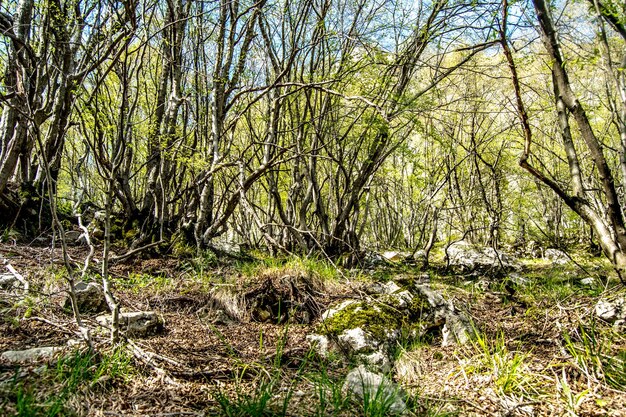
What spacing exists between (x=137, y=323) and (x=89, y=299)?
0.70 metres

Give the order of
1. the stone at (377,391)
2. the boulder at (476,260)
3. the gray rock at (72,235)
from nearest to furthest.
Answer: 1. the stone at (377,391)
2. the gray rock at (72,235)
3. the boulder at (476,260)

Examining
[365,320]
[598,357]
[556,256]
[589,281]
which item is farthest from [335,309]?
[556,256]

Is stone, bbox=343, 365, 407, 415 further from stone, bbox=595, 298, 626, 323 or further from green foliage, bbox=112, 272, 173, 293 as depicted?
green foliage, bbox=112, 272, 173, 293

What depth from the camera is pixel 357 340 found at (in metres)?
Result: 3.01

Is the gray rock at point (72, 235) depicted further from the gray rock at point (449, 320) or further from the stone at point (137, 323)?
the gray rock at point (449, 320)

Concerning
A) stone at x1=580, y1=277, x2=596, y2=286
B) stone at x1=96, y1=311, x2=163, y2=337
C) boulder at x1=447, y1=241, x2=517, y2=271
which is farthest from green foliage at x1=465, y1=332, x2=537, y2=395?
boulder at x1=447, y1=241, x2=517, y2=271

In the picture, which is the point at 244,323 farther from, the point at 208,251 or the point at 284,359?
the point at 208,251

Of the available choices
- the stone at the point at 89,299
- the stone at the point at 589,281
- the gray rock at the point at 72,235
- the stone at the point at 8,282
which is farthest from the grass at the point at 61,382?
the stone at the point at 589,281

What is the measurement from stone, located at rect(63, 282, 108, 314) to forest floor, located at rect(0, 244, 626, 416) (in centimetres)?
15

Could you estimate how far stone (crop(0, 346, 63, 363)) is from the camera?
206 centimetres

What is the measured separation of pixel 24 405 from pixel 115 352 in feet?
2.40

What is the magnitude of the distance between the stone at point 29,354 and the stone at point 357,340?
2.04m

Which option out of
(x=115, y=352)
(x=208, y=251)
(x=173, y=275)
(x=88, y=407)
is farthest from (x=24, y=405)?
(x=208, y=251)

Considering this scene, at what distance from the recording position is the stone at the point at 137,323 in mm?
2795
